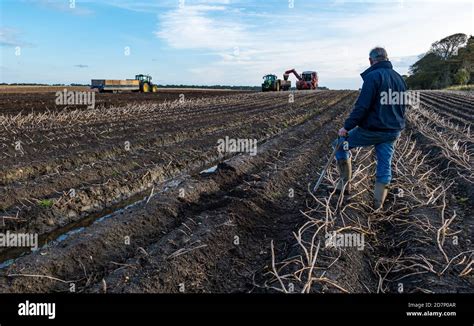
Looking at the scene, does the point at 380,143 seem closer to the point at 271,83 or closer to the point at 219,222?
the point at 219,222

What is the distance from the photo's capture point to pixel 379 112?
5.04 meters

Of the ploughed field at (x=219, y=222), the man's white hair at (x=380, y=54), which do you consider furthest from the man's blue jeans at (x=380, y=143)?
the man's white hair at (x=380, y=54)

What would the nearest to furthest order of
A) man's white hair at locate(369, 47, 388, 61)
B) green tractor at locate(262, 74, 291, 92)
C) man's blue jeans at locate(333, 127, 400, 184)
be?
man's white hair at locate(369, 47, 388, 61), man's blue jeans at locate(333, 127, 400, 184), green tractor at locate(262, 74, 291, 92)

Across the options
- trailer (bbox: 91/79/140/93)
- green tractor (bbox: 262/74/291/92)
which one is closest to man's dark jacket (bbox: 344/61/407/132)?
trailer (bbox: 91/79/140/93)

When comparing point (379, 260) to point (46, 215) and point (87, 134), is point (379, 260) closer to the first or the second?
point (46, 215)

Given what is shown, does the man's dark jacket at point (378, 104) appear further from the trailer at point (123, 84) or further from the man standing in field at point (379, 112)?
the trailer at point (123, 84)

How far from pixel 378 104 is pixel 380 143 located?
22.1 inches

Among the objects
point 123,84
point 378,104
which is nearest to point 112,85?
point 123,84

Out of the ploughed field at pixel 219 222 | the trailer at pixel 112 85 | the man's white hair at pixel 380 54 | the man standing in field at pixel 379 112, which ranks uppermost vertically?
the trailer at pixel 112 85

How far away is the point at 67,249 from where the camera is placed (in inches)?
172

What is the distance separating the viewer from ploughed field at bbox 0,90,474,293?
391 centimetres

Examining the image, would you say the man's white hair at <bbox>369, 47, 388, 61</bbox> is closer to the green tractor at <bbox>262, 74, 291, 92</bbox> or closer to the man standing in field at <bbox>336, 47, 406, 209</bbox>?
the man standing in field at <bbox>336, 47, 406, 209</bbox>

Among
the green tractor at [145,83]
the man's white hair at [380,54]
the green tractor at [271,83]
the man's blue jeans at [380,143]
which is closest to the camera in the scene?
the man's white hair at [380,54]

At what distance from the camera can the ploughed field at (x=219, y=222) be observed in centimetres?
391
